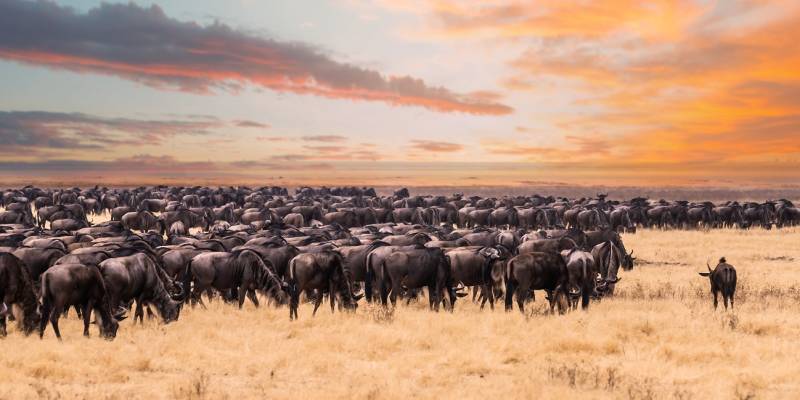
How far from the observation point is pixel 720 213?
217 ft

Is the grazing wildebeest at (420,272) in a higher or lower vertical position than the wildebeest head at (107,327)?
higher

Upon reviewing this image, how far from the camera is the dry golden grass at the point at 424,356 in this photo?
1183 cm

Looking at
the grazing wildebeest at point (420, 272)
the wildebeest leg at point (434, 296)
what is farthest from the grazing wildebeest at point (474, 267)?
the wildebeest leg at point (434, 296)

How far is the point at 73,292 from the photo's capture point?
14.5m

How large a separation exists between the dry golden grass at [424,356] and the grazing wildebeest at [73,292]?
56 centimetres

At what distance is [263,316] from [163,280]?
2851mm

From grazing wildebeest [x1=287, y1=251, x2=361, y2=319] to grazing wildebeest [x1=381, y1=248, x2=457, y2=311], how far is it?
57.6 inches

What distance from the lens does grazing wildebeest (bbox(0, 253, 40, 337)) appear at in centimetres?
1505

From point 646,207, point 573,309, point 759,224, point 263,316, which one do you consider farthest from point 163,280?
point 759,224

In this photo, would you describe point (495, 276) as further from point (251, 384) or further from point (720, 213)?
point (720, 213)

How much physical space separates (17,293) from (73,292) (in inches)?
72.0

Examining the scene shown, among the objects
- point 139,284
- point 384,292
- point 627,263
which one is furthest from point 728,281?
point 139,284

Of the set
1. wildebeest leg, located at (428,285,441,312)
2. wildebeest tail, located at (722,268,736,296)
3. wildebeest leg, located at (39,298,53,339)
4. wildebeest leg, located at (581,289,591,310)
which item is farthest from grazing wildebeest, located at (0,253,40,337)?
wildebeest tail, located at (722,268,736,296)

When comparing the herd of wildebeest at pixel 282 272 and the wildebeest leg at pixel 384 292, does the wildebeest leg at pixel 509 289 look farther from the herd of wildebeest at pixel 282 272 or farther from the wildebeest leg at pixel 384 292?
the wildebeest leg at pixel 384 292
